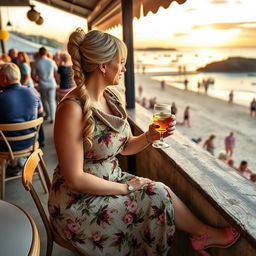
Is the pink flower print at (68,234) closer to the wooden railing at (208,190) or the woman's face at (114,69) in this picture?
the wooden railing at (208,190)

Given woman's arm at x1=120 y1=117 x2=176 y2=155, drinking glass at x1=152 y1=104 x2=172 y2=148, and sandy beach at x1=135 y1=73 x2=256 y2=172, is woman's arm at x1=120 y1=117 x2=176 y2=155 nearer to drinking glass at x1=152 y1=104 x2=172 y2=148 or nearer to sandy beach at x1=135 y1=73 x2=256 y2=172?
drinking glass at x1=152 y1=104 x2=172 y2=148

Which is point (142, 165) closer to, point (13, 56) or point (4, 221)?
point (4, 221)

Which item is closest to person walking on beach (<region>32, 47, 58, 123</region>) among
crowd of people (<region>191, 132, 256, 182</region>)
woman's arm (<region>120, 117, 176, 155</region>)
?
crowd of people (<region>191, 132, 256, 182</region>)

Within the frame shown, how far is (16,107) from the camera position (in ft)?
8.03

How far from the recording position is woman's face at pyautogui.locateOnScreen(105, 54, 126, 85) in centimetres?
122

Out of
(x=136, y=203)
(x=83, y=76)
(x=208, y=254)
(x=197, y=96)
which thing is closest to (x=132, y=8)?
(x=83, y=76)

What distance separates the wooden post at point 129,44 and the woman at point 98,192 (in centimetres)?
155

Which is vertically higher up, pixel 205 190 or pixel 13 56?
pixel 13 56

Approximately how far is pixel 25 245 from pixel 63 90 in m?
4.31

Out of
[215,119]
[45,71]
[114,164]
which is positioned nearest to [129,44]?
[114,164]

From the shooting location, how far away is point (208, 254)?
119cm

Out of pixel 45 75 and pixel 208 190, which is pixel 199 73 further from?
pixel 208 190

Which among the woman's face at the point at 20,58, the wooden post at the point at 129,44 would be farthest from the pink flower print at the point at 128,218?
the woman's face at the point at 20,58

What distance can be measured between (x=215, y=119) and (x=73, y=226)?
21742 mm
